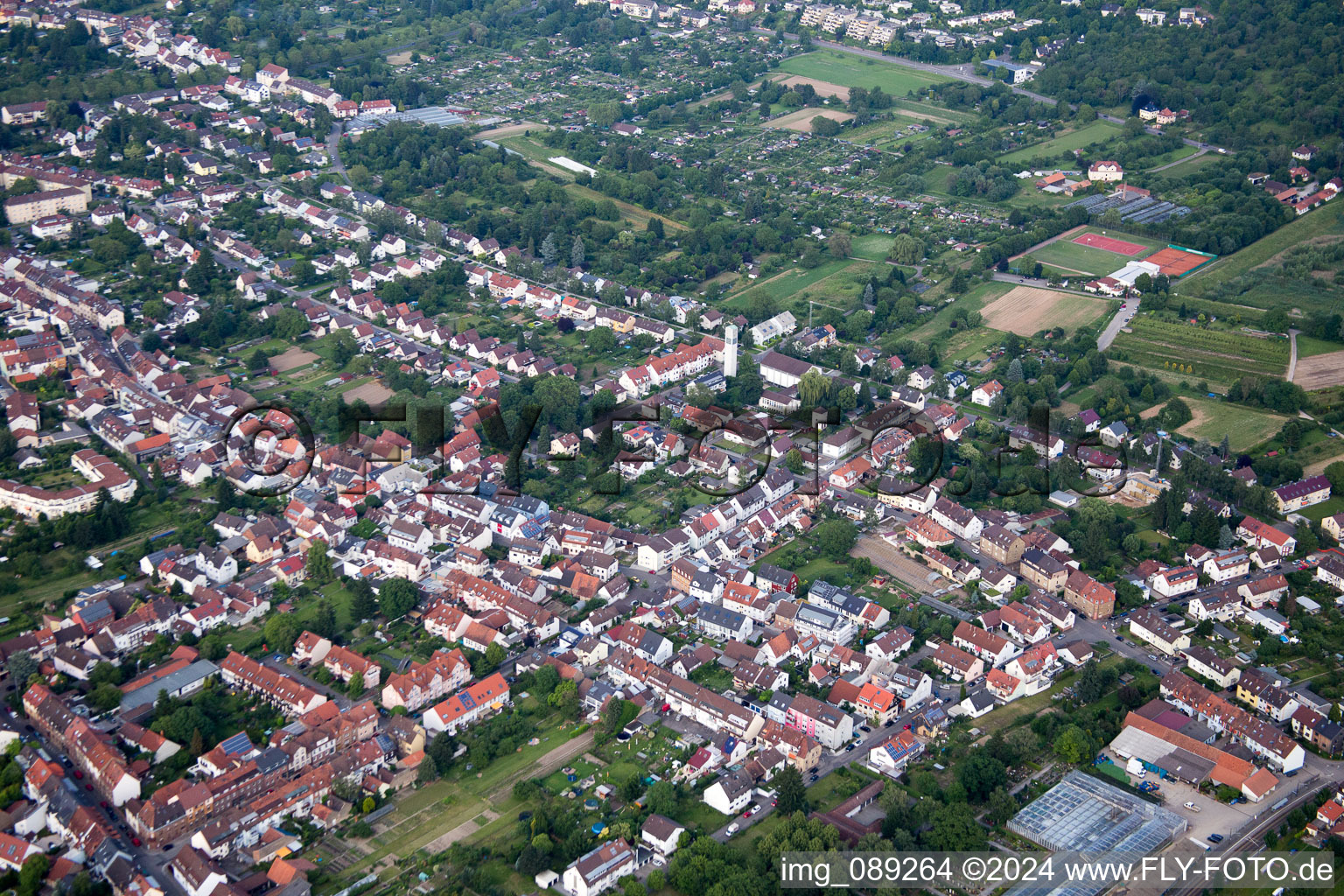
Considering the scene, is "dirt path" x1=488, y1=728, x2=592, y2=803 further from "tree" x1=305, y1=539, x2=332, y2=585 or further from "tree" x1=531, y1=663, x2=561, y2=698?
"tree" x1=305, y1=539, x2=332, y2=585

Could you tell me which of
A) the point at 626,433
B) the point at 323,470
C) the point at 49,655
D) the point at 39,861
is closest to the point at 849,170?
the point at 626,433

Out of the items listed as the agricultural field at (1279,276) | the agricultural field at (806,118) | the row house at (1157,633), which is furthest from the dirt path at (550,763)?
the agricultural field at (806,118)

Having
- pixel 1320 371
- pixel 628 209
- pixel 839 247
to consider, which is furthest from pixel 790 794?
pixel 628 209

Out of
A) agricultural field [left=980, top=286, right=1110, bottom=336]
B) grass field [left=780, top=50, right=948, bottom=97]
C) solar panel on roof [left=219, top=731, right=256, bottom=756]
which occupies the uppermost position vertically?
grass field [left=780, top=50, right=948, bottom=97]

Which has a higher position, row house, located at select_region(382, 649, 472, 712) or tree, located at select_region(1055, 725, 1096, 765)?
tree, located at select_region(1055, 725, 1096, 765)

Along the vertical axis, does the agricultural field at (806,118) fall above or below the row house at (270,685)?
above

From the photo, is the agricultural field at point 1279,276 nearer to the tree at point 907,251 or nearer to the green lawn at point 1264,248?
the green lawn at point 1264,248

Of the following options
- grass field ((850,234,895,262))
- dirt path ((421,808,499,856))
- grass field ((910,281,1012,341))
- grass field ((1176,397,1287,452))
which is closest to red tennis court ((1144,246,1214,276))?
grass field ((910,281,1012,341))
